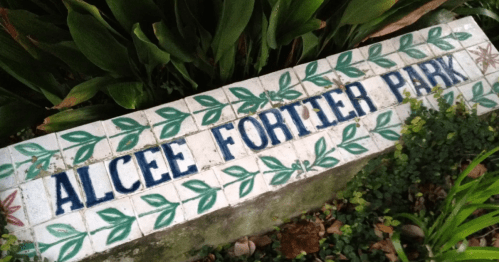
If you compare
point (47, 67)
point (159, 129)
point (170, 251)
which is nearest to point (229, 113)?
point (159, 129)

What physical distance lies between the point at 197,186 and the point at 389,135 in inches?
30.4

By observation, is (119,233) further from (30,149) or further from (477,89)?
(477,89)

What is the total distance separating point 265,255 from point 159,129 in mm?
673

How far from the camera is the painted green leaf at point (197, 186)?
137 centimetres

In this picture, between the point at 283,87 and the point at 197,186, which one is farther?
the point at 283,87

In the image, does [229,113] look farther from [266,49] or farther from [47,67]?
[47,67]

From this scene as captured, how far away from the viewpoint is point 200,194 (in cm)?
136

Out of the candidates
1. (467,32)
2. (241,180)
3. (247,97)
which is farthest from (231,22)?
(467,32)

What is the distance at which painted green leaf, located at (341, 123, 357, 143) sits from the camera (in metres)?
1.51

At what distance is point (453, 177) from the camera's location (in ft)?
5.24

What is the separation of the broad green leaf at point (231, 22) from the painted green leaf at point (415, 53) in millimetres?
835

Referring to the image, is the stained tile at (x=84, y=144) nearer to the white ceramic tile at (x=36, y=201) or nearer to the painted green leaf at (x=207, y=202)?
the white ceramic tile at (x=36, y=201)

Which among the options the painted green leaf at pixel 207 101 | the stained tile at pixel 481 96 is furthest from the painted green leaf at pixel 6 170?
the stained tile at pixel 481 96

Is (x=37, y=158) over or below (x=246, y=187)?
over
